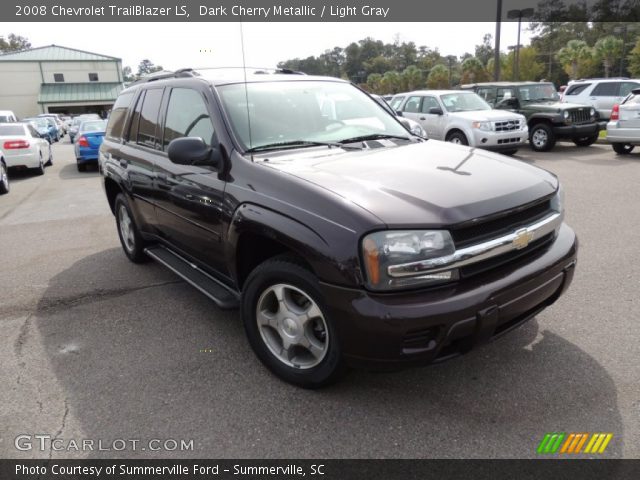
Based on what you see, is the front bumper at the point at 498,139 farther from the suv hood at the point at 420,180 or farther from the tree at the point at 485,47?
the tree at the point at 485,47

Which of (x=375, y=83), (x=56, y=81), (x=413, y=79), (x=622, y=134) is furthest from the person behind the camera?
(x=375, y=83)

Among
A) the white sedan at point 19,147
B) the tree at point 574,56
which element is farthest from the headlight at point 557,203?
the tree at point 574,56

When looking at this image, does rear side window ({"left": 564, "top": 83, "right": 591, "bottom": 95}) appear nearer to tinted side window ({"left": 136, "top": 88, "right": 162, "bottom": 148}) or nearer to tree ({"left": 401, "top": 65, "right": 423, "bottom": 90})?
tinted side window ({"left": 136, "top": 88, "right": 162, "bottom": 148})

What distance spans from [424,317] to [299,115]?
6.55 feet

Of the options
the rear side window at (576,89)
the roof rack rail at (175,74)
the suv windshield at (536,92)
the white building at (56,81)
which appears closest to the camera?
the roof rack rail at (175,74)

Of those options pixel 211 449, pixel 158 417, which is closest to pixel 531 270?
pixel 211 449

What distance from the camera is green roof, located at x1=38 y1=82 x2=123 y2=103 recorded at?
5778 cm

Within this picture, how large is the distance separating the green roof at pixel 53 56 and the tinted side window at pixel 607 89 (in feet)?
197

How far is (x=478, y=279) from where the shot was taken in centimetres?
261

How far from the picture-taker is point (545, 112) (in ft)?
44.2

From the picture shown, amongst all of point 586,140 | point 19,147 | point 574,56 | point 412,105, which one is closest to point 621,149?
point 586,140

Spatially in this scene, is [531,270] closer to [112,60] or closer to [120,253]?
[120,253]

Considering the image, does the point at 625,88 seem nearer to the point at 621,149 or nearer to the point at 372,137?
the point at 621,149

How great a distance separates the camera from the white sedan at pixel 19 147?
13062 mm
